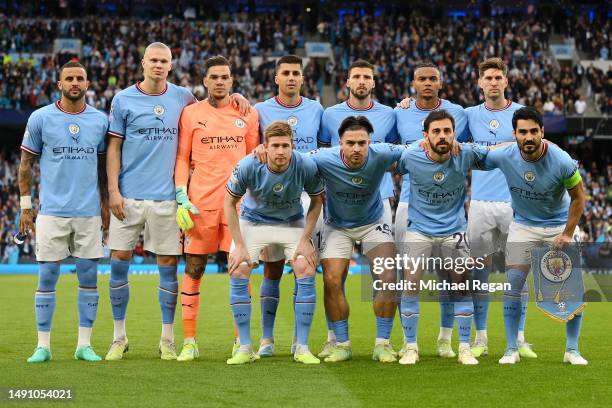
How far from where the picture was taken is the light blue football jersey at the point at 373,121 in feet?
31.5

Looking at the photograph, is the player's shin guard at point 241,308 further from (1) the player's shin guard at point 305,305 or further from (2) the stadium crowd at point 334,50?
(2) the stadium crowd at point 334,50

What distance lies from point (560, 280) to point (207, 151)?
3.39 metres

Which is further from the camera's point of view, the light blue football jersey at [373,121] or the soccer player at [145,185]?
the light blue football jersey at [373,121]

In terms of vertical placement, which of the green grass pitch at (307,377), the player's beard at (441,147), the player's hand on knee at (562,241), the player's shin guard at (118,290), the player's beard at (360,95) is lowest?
the green grass pitch at (307,377)

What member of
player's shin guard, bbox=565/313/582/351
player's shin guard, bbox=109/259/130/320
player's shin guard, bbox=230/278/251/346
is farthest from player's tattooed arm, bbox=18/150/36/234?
player's shin guard, bbox=565/313/582/351

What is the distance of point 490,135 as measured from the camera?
9688 millimetres

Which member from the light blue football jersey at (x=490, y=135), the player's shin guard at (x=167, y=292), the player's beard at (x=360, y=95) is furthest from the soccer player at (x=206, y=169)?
the light blue football jersey at (x=490, y=135)

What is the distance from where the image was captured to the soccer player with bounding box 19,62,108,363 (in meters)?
8.88

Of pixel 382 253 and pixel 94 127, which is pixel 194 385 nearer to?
pixel 382 253

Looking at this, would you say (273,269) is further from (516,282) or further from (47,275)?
(516,282)

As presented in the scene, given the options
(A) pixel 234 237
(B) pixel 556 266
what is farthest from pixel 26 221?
(B) pixel 556 266

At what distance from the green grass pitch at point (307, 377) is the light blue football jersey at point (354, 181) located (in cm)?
132

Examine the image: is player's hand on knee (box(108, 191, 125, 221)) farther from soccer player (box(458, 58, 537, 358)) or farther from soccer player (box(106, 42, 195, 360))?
soccer player (box(458, 58, 537, 358))

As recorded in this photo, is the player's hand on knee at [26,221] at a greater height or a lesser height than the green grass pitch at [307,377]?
greater
